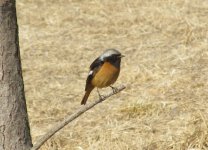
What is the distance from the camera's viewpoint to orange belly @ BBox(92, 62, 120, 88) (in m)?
5.53

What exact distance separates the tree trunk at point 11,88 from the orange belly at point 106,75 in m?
1.51

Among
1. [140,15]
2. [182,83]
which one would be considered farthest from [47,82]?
[140,15]

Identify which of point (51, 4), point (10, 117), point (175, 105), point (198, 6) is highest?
point (10, 117)

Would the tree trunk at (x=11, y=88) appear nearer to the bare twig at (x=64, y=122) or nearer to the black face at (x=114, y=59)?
the bare twig at (x=64, y=122)

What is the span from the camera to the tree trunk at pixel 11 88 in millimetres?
4016

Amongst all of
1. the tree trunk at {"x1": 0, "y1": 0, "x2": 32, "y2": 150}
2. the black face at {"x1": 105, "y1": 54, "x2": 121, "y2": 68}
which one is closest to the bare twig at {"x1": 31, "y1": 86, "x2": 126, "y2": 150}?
the tree trunk at {"x1": 0, "y1": 0, "x2": 32, "y2": 150}

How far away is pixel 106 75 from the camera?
5.59m

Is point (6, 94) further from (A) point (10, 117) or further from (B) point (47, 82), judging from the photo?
(B) point (47, 82)

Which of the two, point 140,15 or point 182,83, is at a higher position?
point 182,83

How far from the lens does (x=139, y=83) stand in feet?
27.9

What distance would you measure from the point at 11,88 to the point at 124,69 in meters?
5.13

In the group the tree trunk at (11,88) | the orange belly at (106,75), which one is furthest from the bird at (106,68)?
the tree trunk at (11,88)

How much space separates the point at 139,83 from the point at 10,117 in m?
4.56

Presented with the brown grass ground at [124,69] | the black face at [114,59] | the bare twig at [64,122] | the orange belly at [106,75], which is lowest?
the brown grass ground at [124,69]
